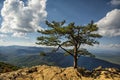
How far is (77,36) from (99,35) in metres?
5.44

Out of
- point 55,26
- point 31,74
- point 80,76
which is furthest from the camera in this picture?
point 55,26

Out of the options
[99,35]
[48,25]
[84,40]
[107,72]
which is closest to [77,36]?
[84,40]

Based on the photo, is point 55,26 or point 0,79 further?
point 55,26

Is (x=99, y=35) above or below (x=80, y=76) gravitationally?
above

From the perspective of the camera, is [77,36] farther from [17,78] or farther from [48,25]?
[17,78]

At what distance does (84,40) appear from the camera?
1650 inches

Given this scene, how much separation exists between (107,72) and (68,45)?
460 inches

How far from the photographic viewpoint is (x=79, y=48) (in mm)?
44875

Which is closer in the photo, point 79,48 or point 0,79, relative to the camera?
point 0,79

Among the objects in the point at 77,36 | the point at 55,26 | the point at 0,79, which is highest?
the point at 55,26

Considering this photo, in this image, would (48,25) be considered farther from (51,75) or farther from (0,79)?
(0,79)

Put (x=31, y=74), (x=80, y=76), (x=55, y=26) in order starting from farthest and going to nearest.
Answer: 1. (x=55, y=26)
2. (x=31, y=74)
3. (x=80, y=76)

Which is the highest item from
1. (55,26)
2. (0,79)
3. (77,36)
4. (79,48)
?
(55,26)

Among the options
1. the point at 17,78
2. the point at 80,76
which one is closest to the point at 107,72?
the point at 80,76
